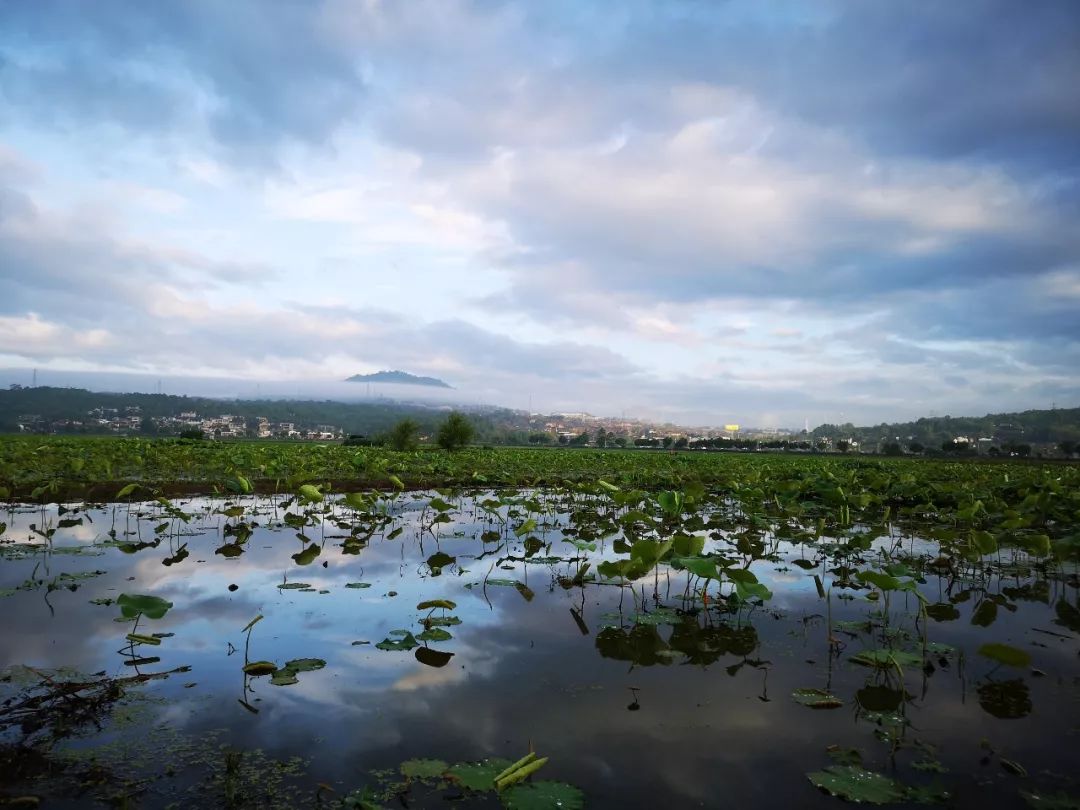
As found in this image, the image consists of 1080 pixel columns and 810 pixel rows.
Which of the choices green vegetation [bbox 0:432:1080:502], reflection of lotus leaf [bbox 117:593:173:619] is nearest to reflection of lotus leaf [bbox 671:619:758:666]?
reflection of lotus leaf [bbox 117:593:173:619]

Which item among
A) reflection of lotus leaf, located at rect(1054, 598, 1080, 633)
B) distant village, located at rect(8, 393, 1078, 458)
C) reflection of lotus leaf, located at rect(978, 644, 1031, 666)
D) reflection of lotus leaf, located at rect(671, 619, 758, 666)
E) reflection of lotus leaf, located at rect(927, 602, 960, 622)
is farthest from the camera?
distant village, located at rect(8, 393, 1078, 458)

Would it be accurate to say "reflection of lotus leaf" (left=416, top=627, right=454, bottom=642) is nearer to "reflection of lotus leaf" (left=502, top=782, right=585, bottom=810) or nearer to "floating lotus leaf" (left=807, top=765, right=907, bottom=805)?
"reflection of lotus leaf" (left=502, top=782, right=585, bottom=810)

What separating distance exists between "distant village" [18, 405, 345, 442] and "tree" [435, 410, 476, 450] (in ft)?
176

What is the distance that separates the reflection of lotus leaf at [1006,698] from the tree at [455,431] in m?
38.5

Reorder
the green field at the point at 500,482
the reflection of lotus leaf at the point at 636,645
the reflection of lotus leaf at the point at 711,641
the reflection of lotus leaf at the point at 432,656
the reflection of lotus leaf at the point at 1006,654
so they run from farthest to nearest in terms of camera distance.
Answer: the green field at the point at 500,482, the reflection of lotus leaf at the point at 711,641, the reflection of lotus leaf at the point at 636,645, the reflection of lotus leaf at the point at 432,656, the reflection of lotus leaf at the point at 1006,654

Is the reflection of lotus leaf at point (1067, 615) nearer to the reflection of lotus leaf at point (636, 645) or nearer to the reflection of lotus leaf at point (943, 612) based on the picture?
the reflection of lotus leaf at point (943, 612)

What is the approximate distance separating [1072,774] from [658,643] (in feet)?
8.93

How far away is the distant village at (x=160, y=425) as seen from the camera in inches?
3836

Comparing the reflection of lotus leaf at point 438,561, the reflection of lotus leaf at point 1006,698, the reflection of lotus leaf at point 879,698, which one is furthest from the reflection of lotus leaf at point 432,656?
the reflection of lotus leaf at point 1006,698

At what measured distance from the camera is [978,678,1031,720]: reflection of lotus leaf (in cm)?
390

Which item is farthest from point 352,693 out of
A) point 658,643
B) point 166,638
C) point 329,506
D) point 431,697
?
point 329,506

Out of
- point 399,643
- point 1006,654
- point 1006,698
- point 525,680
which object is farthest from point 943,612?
point 399,643

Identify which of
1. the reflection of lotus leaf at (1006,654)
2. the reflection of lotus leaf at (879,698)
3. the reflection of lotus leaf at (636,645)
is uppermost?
the reflection of lotus leaf at (1006,654)

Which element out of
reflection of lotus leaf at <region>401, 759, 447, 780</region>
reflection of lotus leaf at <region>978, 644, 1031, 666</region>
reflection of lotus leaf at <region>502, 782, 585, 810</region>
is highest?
reflection of lotus leaf at <region>978, 644, 1031, 666</region>
